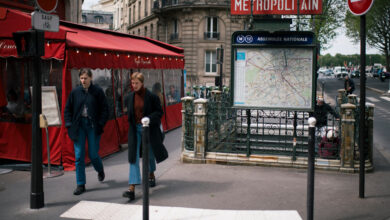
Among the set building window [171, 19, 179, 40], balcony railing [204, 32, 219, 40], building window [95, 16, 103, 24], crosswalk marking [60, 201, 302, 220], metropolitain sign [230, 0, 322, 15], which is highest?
building window [95, 16, 103, 24]

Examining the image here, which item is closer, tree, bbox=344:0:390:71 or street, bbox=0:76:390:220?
street, bbox=0:76:390:220

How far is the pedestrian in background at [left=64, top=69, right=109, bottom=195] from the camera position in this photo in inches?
247

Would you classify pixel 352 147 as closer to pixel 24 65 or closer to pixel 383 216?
pixel 383 216

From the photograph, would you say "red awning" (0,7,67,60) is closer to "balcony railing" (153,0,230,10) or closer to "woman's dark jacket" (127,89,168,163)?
"woman's dark jacket" (127,89,168,163)

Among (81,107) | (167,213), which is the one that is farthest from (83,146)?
(167,213)

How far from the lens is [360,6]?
19.1ft

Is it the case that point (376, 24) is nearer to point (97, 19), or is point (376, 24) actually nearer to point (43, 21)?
point (97, 19)

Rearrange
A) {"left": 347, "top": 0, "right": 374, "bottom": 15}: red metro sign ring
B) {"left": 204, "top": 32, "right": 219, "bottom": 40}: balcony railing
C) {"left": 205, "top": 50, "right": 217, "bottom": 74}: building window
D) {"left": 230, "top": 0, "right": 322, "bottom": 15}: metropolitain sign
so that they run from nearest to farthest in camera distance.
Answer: {"left": 347, "top": 0, "right": 374, "bottom": 15}: red metro sign ring
{"left": 230, "top": 0, "right": 322, "bottom": 15}: metropolitain sign
{"left": 204, "top": 32, "right": 219, "bottom": 40}: balcony railing
{"left": 205, "top": 50, "right": 217, "bottom": 74}: building window

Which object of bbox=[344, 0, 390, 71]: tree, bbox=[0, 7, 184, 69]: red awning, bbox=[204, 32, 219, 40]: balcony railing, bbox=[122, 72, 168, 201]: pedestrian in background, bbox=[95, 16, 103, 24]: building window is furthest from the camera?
bbox=[95, 16, 103, 24]: building window

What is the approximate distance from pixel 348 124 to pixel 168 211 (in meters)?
3.77

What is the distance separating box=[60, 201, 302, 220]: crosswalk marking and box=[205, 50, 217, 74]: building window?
1340 inches

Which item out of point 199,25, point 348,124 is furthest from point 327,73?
point 348,124

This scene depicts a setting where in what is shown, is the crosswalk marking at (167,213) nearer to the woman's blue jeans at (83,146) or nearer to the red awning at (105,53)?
the woman's blue jeans at (83,146)

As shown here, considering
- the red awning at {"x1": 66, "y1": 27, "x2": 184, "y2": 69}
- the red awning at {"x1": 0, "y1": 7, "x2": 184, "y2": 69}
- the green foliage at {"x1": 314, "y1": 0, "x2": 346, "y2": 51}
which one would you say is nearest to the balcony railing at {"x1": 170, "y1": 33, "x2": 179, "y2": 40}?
the green foliage at {"x1": 314, "y1": 0, "x2": 346, "y2": 51}
